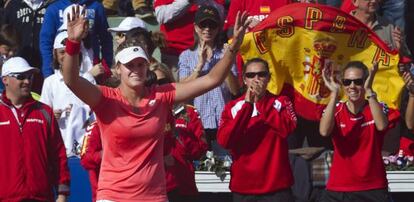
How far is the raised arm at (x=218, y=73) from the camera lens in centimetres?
786

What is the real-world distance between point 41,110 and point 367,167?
2914mm

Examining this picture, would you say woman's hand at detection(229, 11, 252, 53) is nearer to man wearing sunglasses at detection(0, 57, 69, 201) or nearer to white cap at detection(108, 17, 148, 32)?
man wearing sunglasses at detection(0, 57, 69, 201)

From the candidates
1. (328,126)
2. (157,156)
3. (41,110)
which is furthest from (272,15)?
(157,156)

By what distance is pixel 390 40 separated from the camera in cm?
1177

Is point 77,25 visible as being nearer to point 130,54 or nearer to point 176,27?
point 130,54

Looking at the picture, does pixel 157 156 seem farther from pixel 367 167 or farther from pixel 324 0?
pixel 324 0

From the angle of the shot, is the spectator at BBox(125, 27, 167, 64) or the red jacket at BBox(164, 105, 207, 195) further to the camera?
the spectator at BBox(125, 27, 167, 64)

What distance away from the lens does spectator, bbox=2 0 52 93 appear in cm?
1328

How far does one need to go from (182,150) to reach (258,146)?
2.22ft

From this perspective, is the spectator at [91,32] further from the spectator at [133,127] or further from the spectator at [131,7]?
the spectator at [133,127]

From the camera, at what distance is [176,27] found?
12758 millimetres

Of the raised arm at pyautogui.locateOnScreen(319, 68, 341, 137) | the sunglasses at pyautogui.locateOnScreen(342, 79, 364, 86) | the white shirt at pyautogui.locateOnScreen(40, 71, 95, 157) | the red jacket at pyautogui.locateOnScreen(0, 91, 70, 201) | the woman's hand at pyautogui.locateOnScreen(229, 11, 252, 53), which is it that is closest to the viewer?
the woman's hand at pyautogui.locateOnScreen(229, 11, 252, 53)

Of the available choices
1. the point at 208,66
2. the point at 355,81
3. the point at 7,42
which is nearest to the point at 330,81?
the point at 355,81

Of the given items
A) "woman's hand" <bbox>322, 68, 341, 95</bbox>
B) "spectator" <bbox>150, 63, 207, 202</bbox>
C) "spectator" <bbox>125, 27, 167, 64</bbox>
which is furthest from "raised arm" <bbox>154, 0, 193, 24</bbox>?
"spectator" <bbox>150, 63, 207, 202</bbox>
